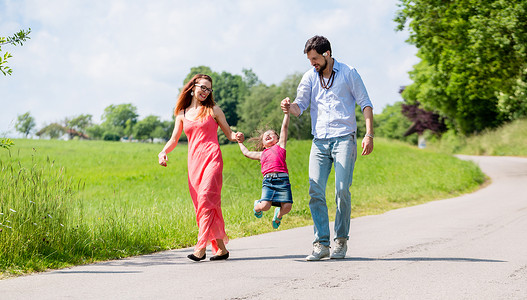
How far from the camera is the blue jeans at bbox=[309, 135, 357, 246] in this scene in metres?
6.07

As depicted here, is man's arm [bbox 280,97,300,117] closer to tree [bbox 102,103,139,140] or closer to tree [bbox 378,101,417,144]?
tree [bbox 378,101,417,144]

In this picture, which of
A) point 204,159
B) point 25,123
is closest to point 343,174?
point 204,159

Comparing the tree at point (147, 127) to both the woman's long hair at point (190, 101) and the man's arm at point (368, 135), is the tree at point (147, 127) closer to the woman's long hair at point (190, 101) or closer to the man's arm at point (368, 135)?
the woman's long hair at point (190, 101)

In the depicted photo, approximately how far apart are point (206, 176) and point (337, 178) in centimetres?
148

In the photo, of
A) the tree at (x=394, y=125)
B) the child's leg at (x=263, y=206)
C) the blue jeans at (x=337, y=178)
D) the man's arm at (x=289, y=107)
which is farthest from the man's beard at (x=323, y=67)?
the tree at (x=394, y=125)

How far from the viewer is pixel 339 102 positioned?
20.2 feet

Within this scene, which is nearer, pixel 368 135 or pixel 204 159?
pixel 368 135

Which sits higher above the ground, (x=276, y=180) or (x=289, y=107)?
(x=289, y=107)

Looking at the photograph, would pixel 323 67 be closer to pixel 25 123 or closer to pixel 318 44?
pixel 318 44

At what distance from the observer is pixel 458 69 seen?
24453 millimetres

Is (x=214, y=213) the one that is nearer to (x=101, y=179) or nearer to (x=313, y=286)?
(x=313, y=286)

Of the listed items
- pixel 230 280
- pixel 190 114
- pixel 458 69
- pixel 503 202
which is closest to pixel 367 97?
pixel 190 114

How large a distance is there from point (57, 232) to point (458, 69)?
21.8 metres

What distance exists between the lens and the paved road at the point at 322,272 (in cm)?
455
